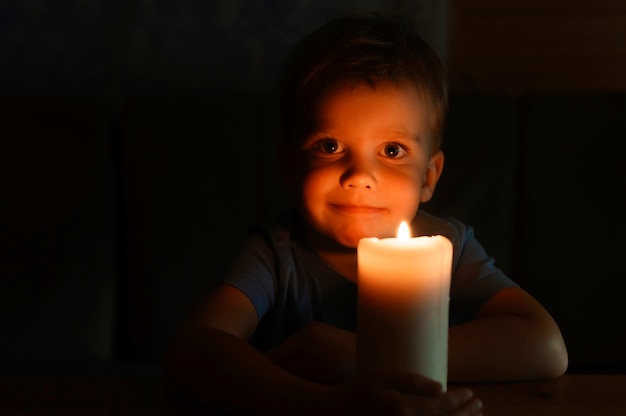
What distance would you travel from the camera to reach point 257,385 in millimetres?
850

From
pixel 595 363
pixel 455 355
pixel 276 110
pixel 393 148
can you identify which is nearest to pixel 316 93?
pixel 393 148

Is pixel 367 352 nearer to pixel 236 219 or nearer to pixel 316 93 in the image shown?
pixel 316 93

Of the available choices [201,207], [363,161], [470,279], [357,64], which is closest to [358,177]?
[363,161]

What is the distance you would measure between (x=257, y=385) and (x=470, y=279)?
0.53 m

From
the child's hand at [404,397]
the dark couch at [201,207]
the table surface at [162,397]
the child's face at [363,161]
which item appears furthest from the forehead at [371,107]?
the dark couch at [201,207]

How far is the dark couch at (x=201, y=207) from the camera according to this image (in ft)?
6.35

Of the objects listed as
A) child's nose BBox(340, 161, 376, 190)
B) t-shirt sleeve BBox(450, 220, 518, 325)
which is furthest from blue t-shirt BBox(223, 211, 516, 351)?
child's nose BBox(340, 161, 376, 190)

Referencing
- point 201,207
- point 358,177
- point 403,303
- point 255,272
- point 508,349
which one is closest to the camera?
point 403,303

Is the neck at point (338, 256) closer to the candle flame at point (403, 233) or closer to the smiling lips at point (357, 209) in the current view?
the smiling lips at point (357, 209)

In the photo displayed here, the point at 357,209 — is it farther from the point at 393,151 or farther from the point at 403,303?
the point at 403,303

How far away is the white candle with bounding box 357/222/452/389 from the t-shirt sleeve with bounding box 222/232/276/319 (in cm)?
49

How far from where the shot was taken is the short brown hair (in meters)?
1.19

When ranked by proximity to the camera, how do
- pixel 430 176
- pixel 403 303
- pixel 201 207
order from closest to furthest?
1. pixel 403 303
2. pixel 430 176
3. pixel 201 207

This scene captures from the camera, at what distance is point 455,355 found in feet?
3.17
